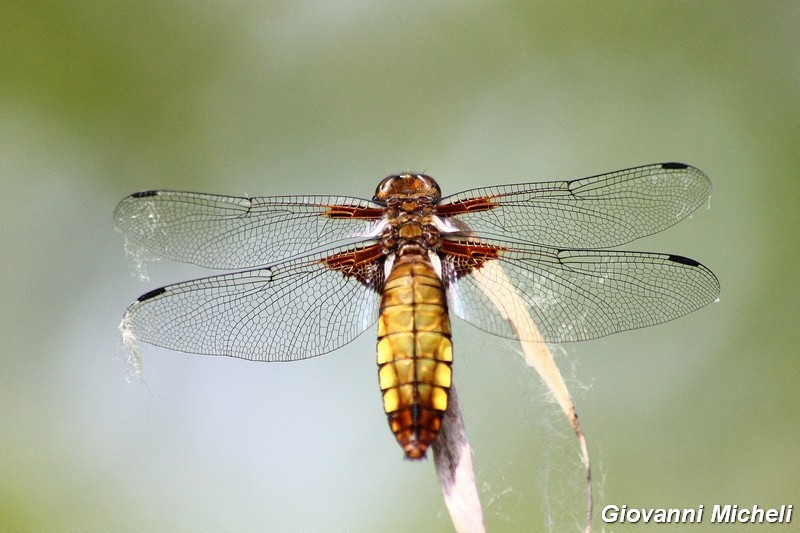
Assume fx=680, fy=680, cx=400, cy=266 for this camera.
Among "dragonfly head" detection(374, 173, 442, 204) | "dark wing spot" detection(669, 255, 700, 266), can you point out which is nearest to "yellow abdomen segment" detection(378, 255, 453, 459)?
"dragonfly head" detection(374, 173, 442, 204)

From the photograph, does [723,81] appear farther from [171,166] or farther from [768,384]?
[171,166]

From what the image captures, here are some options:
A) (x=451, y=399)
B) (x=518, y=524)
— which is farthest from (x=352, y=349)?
(x=451, y=399)

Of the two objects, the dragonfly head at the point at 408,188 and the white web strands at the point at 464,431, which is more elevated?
the dragonfly head at the point at 408,188

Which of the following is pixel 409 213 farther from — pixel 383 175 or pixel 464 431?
pixel 383 175

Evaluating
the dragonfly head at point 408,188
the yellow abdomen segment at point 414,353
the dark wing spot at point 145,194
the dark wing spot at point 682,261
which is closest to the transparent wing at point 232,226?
the dark wing spot at point 145,194

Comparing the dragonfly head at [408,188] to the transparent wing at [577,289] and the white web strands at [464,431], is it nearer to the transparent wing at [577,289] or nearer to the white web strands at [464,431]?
the transparent wing at [577,289]

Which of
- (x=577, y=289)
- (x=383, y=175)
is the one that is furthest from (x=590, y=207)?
(x=383, y=175)

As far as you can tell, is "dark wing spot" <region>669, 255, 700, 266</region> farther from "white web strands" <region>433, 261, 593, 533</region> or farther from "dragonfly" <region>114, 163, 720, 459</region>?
"white web strands" <region>433, 261, 593, 533</region>
